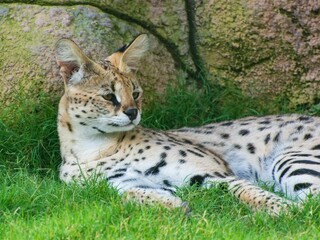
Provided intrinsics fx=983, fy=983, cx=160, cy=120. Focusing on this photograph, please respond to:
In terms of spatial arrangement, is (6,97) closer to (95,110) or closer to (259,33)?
(95,110)

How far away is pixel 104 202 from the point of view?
6.21m

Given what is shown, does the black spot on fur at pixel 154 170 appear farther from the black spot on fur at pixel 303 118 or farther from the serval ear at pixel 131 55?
the black spot on fur at pixel 303 118

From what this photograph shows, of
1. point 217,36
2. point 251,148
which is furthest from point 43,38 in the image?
point 251,148

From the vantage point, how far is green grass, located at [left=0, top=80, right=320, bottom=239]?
5602mm

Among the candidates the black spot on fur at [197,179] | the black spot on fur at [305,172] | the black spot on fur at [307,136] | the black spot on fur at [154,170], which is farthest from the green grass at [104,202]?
the black spot on fur at [307,136]

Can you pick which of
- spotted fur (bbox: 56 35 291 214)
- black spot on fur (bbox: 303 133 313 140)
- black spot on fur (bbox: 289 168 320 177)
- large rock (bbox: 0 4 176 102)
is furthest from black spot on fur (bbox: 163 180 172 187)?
large rock (bbox: 0 4 176 102)

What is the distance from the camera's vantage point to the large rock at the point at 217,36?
8.09 m

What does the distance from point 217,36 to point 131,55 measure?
3.73 feet

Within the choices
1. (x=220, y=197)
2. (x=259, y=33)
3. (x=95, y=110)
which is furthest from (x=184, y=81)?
(x=220, y=197)

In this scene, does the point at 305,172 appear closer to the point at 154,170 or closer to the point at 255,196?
the point at 255,196

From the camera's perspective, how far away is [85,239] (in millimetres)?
5473

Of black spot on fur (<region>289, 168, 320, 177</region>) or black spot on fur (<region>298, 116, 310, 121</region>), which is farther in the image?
black spot on fur (<region>298, 116, 310, 121</region>)

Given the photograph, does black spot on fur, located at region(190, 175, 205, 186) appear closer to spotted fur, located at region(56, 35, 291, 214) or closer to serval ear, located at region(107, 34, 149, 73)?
spotted fur, located at region(56, 35, 291, 214)

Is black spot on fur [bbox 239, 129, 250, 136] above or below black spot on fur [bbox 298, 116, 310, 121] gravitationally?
below
